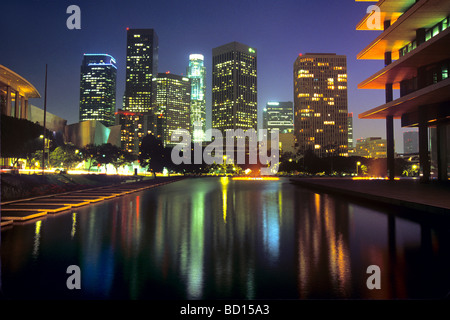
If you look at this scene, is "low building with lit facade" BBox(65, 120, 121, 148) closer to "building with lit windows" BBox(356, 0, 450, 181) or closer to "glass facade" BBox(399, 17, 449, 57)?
"building with lit windows" BBox(356, 0, 450, 181)

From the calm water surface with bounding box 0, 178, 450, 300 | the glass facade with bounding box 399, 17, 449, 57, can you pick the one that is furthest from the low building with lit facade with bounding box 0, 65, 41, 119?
the glass facade with bounding box 399, 17, 449, 57

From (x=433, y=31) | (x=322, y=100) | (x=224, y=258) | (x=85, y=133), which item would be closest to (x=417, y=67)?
(x=433, y=31)

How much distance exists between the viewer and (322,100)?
185500 mm

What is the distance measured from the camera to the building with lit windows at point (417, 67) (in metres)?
23.9

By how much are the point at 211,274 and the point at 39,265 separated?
3.59m

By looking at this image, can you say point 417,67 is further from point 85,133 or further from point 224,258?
point 85,133

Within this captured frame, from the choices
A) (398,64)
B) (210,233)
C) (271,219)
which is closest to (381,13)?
(398,64)

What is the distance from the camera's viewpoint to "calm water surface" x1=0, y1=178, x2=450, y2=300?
15.9ft

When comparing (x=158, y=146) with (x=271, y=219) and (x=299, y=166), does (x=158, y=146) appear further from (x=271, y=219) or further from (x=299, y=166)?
(x=299, y=166)

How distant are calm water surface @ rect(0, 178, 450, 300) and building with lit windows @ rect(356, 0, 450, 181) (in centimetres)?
1836

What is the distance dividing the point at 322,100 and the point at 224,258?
192820 millimetres

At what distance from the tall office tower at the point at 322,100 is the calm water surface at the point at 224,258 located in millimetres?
180966

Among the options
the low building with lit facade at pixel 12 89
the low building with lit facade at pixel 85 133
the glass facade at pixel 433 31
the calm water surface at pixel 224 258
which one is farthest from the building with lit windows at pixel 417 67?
the low building with lit facade at pixel 85 133

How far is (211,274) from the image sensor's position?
18.3 feet
